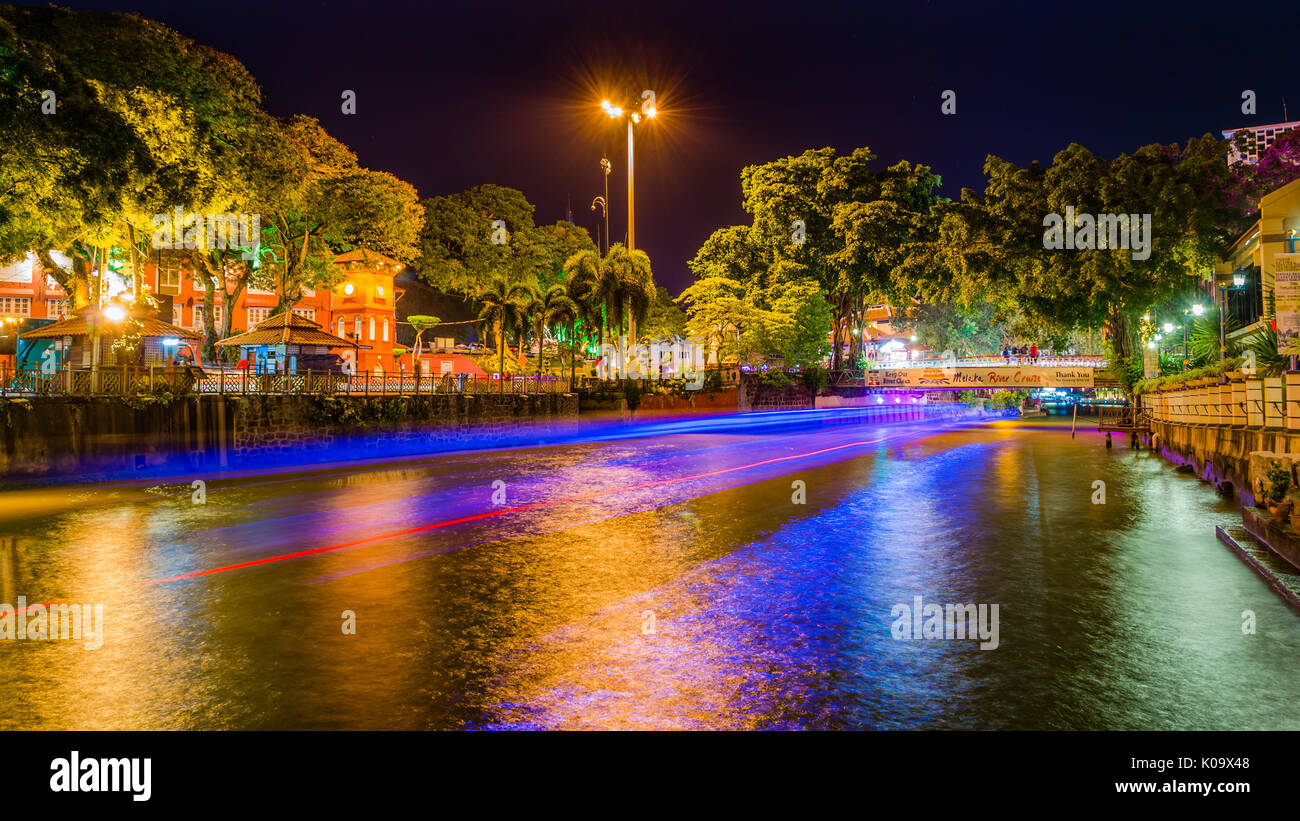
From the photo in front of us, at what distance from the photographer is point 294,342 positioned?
89.5 ft

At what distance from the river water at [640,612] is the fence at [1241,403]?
1522 mm

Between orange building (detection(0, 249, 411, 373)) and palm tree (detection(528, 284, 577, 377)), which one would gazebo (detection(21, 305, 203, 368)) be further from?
palm tree (detection(528, 284, 577, 377))

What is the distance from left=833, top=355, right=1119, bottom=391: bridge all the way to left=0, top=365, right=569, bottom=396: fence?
4501 centimetres

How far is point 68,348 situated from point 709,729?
3058cm

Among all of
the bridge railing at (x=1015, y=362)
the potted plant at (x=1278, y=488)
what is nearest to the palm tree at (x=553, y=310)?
→ the potted plant at (x=1278, y=488)

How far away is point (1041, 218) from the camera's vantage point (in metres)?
41.3

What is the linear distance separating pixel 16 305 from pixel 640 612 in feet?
174

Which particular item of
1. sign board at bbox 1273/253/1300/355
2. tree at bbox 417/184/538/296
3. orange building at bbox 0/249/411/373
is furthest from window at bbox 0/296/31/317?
sign board at bbox 1273/253/1300/355

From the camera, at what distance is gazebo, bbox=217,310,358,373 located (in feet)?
90.4

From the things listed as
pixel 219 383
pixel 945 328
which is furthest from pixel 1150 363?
pixel 945 328

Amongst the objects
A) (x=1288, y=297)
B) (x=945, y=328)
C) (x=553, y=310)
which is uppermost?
(x=945, y=328)

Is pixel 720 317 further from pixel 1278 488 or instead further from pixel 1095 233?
pixel 1278 488

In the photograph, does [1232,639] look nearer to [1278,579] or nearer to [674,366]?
[1278,579]
